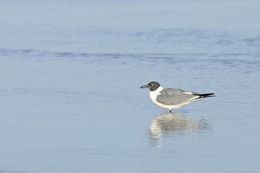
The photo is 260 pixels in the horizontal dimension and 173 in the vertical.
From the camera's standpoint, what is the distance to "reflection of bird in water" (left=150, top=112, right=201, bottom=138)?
9823 mm

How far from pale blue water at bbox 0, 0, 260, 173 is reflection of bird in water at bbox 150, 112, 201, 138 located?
95 millimetres

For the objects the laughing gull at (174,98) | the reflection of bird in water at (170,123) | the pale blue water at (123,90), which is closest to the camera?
the pale blue water at (123,90)

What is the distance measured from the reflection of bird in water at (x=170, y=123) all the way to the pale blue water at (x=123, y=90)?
0.31 ft

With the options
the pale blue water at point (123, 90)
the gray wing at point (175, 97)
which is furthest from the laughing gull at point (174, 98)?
the pale blue water at point (123, 90)

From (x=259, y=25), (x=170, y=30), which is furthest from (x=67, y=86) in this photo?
(x=259, y=25)

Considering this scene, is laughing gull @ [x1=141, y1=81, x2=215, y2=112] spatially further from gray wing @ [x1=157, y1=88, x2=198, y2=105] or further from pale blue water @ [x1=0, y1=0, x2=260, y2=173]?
pale blue water @ [x1=0, y1=0, x2=260, y2=173]

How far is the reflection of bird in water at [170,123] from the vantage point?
9.82 meters

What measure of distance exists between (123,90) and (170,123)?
2.62m

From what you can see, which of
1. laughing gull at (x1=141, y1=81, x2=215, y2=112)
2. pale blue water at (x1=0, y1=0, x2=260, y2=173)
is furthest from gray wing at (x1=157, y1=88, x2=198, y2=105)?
pale blue water at (x1=0, y1=0, x2=260, y2=173)

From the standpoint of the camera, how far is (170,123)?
34.4 ft

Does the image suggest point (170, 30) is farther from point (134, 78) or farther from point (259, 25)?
point (134, 78)

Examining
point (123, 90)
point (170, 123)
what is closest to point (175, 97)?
point (170, 123)

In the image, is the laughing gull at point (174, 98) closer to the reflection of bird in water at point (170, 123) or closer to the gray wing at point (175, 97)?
the gray wing at point (175, 97)

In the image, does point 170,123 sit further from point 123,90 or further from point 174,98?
point 123,90
